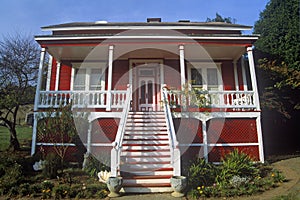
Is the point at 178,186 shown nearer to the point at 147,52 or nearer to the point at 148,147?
the point at 148,147

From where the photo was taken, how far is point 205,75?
40.2 ft

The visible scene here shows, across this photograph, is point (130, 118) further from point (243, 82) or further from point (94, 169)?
point (243, 82)

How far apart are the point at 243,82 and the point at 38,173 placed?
10384 mm

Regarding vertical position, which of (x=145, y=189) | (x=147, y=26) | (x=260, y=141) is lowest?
(x=145, y=189)

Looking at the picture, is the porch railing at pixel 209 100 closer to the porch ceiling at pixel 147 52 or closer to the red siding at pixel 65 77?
the porch ceiling at pixel 147 52

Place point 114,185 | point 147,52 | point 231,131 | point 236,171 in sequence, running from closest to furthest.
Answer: point 114,185 < point 236,171 < point 231,131 < point 147,52

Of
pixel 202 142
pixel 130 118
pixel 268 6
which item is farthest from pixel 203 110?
pixel 268 6

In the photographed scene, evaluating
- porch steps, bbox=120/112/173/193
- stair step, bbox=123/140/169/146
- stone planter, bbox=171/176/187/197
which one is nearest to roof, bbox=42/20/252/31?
porch steps, bbox=120/112/173/193

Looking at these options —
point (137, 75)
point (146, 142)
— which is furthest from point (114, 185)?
point (137, 75)

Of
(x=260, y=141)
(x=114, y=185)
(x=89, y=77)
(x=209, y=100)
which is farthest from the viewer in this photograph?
(x=89, y=77)

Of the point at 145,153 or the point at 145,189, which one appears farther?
the point at 145,153

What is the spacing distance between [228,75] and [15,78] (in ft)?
38.0

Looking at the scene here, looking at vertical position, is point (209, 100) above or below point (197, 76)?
below

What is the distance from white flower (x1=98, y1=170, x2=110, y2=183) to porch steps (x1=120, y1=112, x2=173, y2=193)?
0.45 metres
